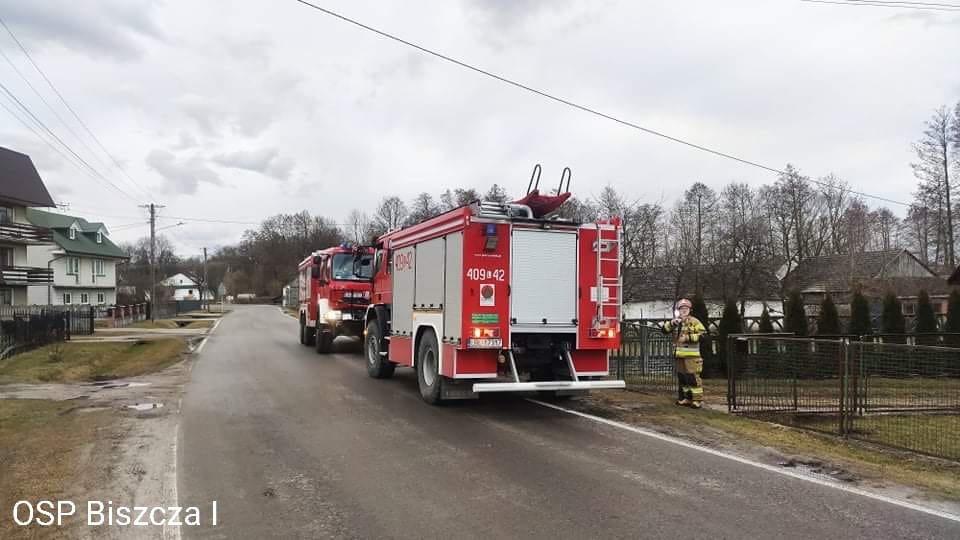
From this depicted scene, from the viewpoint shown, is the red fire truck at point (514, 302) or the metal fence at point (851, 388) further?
the red fire truck at point (514, 302)

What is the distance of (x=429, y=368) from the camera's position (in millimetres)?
9781

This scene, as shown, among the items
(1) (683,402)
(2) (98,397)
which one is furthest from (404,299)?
(2) (98,397)

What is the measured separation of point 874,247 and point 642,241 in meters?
22.1

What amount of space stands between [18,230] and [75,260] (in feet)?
41.9

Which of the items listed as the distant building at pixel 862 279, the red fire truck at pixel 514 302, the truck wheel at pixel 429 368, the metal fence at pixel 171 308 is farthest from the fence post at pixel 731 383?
the metal fence at pixel 171 308

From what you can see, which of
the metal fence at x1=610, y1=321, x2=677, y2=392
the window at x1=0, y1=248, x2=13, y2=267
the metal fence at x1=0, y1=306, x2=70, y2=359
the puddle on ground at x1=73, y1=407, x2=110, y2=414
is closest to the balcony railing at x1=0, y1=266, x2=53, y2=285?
the window at x1=0, y1=248, x2=13, y2=267

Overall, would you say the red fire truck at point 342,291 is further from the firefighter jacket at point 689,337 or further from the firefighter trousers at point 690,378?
the firefighter trousers at point 690,378

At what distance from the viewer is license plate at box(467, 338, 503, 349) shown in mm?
8500

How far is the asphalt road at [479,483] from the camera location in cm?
453

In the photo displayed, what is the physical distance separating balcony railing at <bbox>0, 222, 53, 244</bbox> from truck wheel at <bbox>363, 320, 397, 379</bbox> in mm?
39271

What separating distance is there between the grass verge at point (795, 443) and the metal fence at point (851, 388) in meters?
0.54

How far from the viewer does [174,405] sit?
391 inches

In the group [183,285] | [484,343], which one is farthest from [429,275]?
[183,285]

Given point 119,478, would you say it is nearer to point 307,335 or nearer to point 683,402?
point 683,402
